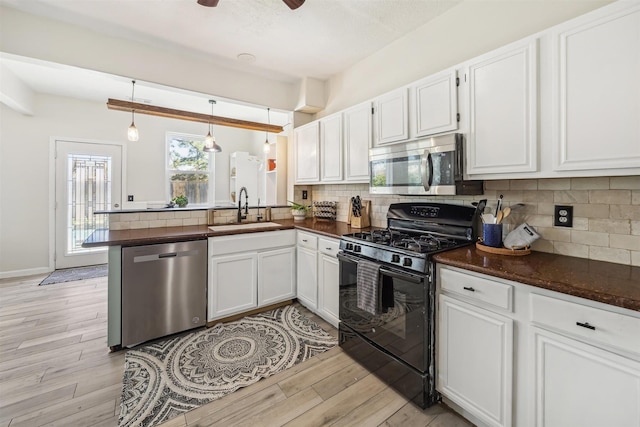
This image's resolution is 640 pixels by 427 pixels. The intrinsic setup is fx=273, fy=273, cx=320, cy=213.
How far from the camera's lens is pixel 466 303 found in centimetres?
151

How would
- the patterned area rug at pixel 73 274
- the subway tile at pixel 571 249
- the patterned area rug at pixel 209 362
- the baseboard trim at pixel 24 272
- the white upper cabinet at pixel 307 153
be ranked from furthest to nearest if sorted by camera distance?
→ the baseboard trim at pixel 24 272
the patterned area rug at pixel 73 274
the white upper cabinet at pixel 307 153
the patterned area rug at pixel 209 362
the subway tile at pixel 571 249

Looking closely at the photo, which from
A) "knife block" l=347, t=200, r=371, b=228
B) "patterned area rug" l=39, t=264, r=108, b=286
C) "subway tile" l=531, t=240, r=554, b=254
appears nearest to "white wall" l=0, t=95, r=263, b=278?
"patterned area rug" l=39, t=264, r=108, b=286

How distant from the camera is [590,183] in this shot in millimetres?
1554

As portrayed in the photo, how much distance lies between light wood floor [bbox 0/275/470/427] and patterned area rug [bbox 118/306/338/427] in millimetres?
74

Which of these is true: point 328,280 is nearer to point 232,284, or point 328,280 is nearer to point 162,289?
point 232,284

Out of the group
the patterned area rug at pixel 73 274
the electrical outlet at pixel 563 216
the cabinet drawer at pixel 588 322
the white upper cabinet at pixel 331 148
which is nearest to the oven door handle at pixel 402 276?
the cabinet drawer at pixel 588 322

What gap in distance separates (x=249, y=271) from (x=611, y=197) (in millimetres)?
2738

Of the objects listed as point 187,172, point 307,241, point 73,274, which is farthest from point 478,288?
point 187,172

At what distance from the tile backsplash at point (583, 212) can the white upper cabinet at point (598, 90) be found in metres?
0.30

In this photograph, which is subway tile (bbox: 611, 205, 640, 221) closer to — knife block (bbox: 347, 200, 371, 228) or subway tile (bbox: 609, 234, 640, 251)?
subway tile (bbox: 609, 234, 640, 251)

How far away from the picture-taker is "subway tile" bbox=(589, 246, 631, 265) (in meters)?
1.45

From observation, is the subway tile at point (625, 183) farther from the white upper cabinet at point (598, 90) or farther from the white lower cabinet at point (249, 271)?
the white lower cabinet at point (249, 271)

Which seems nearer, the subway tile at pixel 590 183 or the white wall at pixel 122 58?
the subway tile at pixel 590 183

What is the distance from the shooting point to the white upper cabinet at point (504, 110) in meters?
1.53
